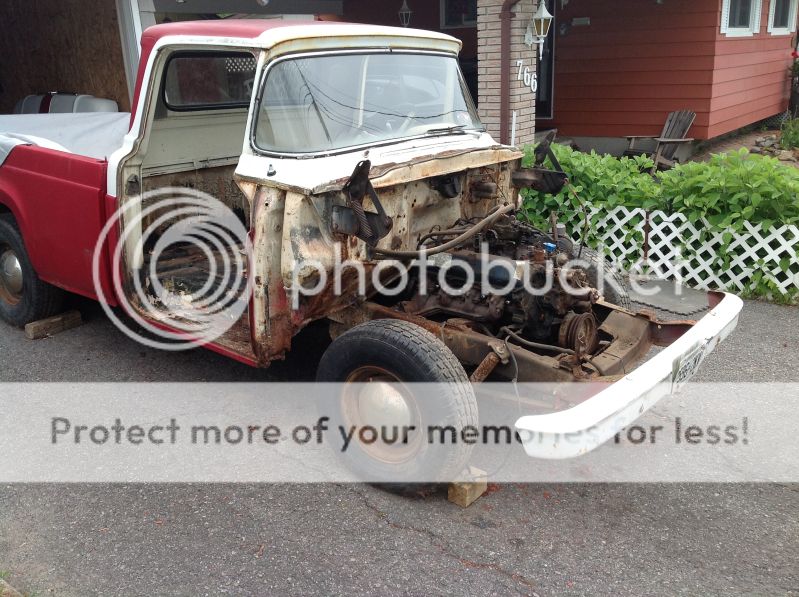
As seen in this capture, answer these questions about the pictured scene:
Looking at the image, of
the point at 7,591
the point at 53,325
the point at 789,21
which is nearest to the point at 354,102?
the point at 7,591

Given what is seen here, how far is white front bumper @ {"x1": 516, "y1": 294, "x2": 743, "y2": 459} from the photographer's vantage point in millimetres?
2941

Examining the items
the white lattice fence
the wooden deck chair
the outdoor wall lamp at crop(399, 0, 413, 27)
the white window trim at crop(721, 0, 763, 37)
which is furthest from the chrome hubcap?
the white window trim at crop(721, 0, 763, 37)

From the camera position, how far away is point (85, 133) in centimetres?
544

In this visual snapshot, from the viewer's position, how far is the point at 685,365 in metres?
3.56

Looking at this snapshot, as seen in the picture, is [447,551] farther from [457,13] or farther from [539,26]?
[457,13]

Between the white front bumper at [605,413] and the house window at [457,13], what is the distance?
432 inches

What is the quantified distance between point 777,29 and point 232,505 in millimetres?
14720

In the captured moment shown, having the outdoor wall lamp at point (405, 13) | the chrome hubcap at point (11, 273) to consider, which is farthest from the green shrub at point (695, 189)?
the outdoor wall lamp at point (405, 13)

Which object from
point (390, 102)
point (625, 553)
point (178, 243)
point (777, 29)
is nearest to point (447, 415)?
point (625, 553)

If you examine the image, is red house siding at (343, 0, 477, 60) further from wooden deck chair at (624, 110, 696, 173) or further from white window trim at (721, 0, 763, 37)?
white window trim at (721, 0, 763, 37)

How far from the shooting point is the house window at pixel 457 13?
13172 mm

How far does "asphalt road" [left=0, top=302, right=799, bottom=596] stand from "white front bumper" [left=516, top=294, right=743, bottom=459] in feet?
2.02

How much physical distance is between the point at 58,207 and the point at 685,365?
4.12 m

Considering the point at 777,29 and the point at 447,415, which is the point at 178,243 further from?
the point at 777,29
